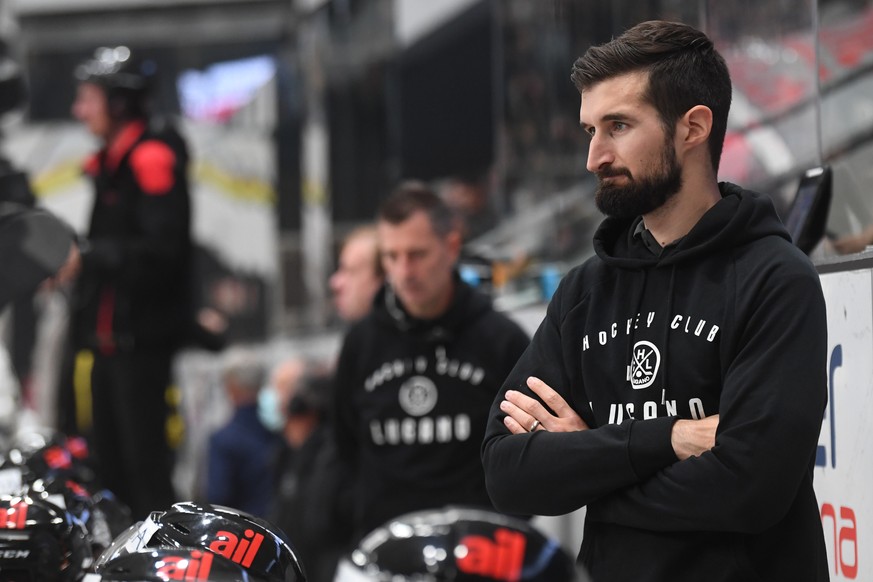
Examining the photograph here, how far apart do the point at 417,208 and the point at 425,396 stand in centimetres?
57

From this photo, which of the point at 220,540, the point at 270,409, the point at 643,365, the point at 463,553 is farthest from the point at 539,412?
the point at 270,409

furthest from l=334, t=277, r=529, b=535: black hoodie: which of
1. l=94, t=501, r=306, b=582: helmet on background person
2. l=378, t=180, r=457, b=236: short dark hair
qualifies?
l=94, t=501, r=306, b=582: helmet on background person

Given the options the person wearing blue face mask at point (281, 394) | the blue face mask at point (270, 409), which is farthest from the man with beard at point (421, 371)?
the blue face mask at point (270, 409)

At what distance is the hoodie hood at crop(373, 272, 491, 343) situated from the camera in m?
4.07

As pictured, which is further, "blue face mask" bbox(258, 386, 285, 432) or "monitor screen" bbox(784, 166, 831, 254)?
"blue face mask" bbox(258, 386, 285, 432)

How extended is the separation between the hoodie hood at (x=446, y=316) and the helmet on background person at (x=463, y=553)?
5.81 ft

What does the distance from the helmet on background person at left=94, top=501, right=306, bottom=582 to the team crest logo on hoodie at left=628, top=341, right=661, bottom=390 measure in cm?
72

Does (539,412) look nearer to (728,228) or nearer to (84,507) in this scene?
(728,228)

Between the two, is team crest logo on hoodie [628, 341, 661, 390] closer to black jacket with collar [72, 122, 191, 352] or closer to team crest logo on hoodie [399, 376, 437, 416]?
team crest logo on hoodie [399, 376, 437, 416]

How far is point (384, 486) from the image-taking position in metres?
4.07

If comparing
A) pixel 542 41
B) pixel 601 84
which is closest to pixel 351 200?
pixel 542 41

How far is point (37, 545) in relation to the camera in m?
2.92

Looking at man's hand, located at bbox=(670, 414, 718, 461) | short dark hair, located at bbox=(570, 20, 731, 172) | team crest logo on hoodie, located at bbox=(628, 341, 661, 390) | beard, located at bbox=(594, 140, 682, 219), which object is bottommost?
man's hand, located at bbox=(670, 414, 718, 461)

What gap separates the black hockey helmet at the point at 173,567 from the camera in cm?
239
